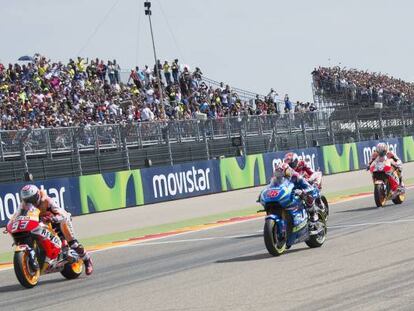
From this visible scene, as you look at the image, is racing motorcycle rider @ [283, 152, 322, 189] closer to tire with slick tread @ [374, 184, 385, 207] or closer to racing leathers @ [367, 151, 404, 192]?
tire with slick tread @ [374, 184, 385, 207]

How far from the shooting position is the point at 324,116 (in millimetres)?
36562

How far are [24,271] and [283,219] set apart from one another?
3.68 meters

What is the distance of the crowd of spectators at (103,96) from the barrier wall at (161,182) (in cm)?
245

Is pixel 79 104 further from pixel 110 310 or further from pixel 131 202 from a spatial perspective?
pixel 110 310

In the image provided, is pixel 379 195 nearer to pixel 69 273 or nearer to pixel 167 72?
pixel 69 273

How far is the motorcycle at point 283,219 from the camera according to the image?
39.9ft

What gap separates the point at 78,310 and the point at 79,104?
2115 cm

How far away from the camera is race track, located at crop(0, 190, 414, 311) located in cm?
830

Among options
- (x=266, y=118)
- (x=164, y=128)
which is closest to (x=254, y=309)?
(x=164, y=128)

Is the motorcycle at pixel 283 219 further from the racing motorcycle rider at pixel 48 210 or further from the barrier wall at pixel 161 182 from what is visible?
the barrier wall at pixel 161 182

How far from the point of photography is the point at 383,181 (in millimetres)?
20109

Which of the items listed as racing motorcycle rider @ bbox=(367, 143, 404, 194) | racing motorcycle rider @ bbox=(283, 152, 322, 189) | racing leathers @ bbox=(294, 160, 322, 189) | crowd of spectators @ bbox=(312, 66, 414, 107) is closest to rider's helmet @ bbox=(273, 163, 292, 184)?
racing motorcycle rider @ bbox=(283, 152, 322, 189)

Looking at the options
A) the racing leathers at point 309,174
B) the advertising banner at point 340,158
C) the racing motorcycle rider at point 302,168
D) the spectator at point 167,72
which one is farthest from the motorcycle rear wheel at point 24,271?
the spectator at point 167,72

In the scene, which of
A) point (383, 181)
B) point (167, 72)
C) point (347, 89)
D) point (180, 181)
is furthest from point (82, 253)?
point (347, 89)
